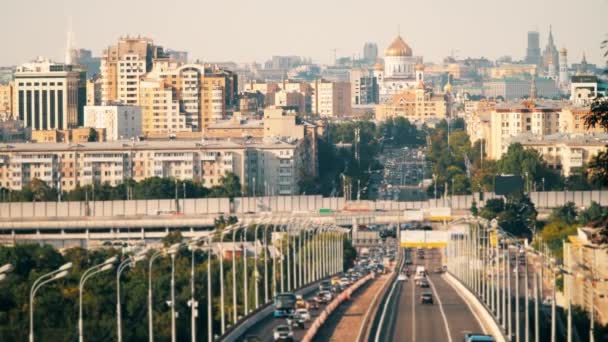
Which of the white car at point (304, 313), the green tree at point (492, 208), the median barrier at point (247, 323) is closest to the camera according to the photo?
the median barrier at point (247, 323)

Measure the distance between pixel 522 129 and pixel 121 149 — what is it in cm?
4359

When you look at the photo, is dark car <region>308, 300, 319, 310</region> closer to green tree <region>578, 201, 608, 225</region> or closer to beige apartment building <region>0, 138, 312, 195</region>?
green tree <region>578, 201, 608, 225</region>

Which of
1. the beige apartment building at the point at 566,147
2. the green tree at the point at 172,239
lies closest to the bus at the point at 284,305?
the green tree at the point at 172,239

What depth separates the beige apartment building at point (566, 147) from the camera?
531 feet

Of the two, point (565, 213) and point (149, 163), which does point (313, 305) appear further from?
point (149, 163)

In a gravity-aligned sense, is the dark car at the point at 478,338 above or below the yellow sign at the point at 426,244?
below

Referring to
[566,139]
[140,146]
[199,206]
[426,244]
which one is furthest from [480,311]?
[566,139]

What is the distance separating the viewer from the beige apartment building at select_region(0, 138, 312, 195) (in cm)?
16062

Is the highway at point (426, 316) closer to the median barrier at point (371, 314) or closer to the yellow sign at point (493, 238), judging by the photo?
the median barrier at point (371, 314)

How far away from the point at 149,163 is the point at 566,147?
29.9 meters

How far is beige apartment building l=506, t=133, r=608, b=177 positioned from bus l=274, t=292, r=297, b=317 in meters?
85.3

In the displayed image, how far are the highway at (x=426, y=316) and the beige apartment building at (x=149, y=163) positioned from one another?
63213mm

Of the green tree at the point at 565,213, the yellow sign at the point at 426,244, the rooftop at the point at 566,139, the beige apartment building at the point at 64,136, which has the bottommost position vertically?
the yellow sign at the point at 426,244

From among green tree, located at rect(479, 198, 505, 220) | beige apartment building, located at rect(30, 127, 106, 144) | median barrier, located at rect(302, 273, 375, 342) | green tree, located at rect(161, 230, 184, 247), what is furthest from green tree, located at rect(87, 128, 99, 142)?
median barrier, located at rect(302, 273, 375, 342)
